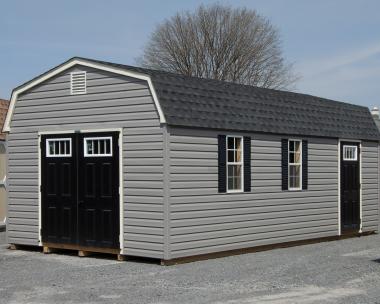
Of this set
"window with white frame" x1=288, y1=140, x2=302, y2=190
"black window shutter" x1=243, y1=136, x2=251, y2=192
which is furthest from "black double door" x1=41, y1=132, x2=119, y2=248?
"window with white frame" x1=288, y1=140, x2=302, y2=190

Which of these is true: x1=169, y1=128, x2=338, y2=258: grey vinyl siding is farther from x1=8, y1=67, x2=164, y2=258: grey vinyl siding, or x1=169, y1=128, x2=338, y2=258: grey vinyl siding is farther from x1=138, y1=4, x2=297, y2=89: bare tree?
x1=138, y1=4, x2=297, y2=89: bare tree

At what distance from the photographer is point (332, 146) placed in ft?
55.7

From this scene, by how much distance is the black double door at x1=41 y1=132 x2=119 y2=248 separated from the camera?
13.1m

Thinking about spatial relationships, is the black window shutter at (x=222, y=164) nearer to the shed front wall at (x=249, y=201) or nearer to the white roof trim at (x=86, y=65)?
the shed front wall at (x=249, y=201)

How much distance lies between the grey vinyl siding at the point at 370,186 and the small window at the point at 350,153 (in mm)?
426

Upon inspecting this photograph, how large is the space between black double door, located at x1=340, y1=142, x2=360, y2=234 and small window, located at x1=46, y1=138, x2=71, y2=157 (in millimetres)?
7096

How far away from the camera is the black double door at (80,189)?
1309 centimetres

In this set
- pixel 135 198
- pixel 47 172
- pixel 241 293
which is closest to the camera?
pixel 241 293

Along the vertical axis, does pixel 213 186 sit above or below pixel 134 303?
above

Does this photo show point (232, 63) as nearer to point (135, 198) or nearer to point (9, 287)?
point (135, 198)

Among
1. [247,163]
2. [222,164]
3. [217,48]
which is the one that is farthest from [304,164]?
[217,48]

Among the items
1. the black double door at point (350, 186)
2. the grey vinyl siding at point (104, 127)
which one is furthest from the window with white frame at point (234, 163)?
the black double door at point (350, 186)

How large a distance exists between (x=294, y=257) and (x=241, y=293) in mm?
4092

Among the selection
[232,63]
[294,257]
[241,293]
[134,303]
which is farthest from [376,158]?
[232,63]
